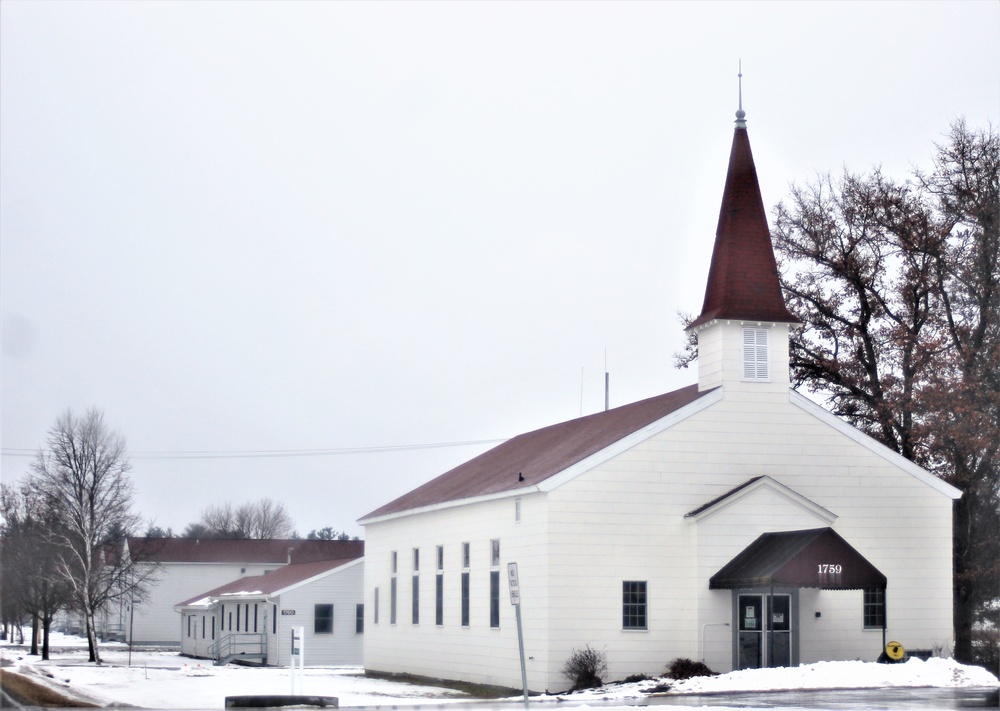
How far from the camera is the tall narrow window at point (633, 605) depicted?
33656 mm

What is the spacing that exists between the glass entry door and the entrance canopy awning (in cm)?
125

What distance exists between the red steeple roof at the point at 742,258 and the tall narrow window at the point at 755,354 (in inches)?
17.2

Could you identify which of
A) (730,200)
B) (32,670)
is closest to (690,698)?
(730,200)

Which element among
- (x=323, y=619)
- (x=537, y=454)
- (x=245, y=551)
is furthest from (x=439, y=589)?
(x=245, y=551)

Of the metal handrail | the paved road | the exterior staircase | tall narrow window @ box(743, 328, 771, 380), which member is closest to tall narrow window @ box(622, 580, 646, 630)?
the paved road

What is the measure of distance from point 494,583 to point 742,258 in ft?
36.8

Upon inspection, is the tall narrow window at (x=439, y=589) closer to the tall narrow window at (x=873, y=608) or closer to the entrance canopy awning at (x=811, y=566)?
the entrance canopy awning at (x=811, y=566)

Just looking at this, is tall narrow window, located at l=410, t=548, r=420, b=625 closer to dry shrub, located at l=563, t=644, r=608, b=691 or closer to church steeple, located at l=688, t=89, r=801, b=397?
dry shrub, located at l=563, t=644, r=608, b=691

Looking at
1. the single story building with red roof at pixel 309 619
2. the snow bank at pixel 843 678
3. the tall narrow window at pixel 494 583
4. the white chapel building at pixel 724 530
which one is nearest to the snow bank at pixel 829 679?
the snow bank at pixel 843 678

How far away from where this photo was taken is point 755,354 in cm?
3597

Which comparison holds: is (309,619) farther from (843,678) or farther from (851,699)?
(851,699)

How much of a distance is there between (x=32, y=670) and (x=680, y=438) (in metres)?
28.7

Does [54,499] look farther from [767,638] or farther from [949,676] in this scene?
[949,676]

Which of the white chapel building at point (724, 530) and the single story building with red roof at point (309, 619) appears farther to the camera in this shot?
the single story building with red roof at point (309, 619)
